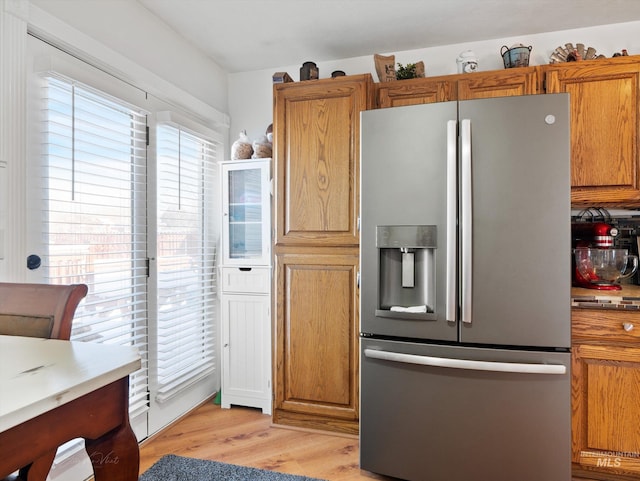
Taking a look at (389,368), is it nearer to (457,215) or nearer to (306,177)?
(457,215)

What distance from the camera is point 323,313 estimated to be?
7.86 feet

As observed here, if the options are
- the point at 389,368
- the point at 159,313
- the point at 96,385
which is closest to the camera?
the point at 96,385

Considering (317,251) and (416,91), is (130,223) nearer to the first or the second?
(317,251)

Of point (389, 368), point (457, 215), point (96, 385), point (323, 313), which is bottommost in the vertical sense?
point (389, 368)

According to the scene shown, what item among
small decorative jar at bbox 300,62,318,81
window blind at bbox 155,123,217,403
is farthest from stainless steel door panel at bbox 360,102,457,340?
window blind at bbox 155,123,217,403

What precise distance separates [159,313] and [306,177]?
1.23 meters

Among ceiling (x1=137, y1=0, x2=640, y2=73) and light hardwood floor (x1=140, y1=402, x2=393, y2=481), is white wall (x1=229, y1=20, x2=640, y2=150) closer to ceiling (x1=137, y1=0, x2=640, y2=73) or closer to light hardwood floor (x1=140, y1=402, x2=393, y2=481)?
ceiling (x1=137, y1=0, x2=640, y2=73)

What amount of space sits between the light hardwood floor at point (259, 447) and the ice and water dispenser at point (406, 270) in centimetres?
90

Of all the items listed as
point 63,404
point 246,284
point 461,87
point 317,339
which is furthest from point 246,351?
point 461,87

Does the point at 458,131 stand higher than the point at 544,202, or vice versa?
the point at 458,131

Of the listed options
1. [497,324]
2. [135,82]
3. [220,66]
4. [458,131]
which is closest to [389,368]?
[497,324]

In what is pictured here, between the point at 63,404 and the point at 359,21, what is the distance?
96.1 inches

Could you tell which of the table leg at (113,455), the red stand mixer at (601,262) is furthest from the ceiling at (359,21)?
the table leg at (113,455)

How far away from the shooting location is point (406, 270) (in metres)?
1.84
